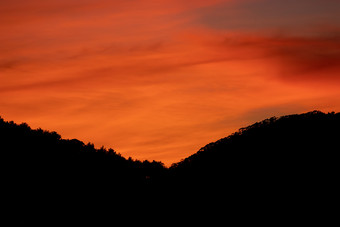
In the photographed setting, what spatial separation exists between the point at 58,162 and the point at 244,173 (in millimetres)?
14277

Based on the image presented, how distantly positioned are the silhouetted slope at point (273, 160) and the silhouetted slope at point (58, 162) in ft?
16.4

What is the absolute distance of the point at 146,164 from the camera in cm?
4419

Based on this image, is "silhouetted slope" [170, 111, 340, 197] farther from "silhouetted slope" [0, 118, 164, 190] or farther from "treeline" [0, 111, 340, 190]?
"silhouetted slope" [0, 118, 164, 190]

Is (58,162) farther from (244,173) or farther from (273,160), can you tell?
(273,160)

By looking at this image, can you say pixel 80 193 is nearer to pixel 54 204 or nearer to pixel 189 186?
pixel 54 204

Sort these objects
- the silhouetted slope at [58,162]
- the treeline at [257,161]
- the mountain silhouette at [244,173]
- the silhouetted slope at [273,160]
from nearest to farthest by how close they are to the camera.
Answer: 1. the mountain silhouette at [244,173]
2. the silhouetted slope at [273,160]
3. the treeline at [257,161]
4. the silhouetted slope at [58,162]

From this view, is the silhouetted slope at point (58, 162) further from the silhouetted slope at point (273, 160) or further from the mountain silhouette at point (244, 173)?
the silhouetted slope at point (273, 160)

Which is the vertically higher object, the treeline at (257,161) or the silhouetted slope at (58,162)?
the silhouetted slope at (58,162)

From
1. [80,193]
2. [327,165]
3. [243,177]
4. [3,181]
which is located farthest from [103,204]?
[327,165]

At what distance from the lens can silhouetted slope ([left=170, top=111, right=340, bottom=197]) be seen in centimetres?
2012

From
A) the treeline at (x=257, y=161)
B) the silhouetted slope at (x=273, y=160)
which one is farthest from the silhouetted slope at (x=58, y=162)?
the silhouetted slope at (x=273, y=160)

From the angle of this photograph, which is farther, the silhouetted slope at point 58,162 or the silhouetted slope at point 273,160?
the silhouetted slope at point 58,162

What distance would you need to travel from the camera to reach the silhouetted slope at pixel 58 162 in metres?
29.7

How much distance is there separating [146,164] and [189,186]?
71.9ft
